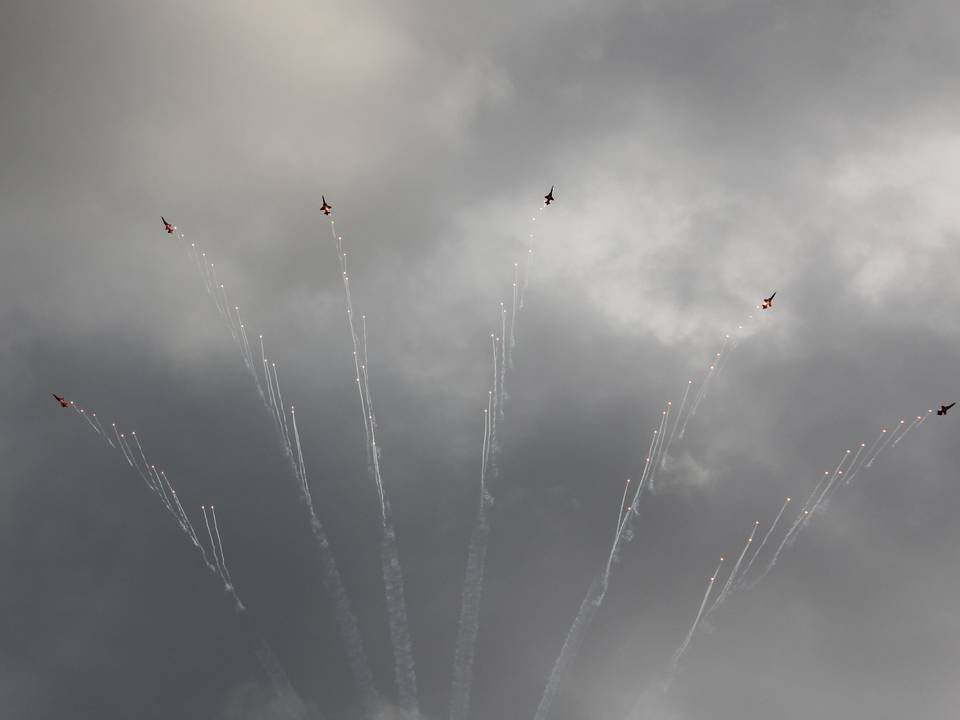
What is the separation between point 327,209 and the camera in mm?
165750

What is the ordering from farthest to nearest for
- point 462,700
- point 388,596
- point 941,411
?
point 941,411
point 388,596
point 462,700

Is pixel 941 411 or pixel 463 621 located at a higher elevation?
pixel 941 411

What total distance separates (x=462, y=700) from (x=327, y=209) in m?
96.4

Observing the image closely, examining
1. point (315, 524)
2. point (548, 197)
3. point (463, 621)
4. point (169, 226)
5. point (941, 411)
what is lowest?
point (463, 621)

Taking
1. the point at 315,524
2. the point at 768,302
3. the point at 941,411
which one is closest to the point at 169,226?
the point at 315,524

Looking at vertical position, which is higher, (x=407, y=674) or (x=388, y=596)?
(x=388, y=596)

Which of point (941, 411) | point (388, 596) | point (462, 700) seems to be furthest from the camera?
point (941, 411)

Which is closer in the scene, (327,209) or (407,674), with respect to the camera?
(407,674)

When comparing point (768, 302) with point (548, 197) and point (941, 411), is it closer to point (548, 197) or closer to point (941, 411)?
point (941, 411)

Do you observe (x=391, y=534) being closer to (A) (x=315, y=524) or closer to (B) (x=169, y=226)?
(A) (x=315, y=524)

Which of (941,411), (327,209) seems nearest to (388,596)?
(327,209)

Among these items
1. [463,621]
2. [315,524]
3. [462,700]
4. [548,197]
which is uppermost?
[548,197]

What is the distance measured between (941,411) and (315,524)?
122 m

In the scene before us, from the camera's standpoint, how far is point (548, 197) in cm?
16525
